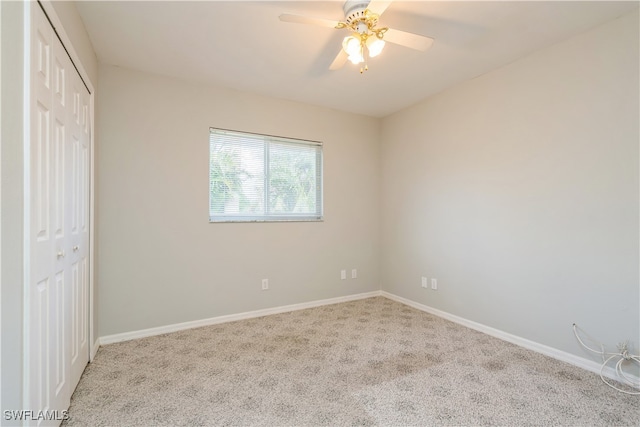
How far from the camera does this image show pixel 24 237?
115cm

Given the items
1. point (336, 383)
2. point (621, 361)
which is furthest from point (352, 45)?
point (621, 361)

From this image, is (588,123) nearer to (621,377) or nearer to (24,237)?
(621,377)

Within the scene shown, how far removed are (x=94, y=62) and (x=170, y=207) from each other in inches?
53.7

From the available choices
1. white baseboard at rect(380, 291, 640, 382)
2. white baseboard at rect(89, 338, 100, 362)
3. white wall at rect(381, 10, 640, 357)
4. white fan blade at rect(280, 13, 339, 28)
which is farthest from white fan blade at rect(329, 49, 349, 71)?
white baseboard at rect(89, 338, 100, 362)

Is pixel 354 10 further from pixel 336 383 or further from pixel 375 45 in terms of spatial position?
pixel 336 383

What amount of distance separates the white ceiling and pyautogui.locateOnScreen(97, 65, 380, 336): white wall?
288mm

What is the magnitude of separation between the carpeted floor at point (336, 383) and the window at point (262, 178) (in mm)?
1325

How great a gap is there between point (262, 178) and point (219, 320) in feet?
5.37

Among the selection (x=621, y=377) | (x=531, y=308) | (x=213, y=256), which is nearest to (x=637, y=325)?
(x=621, y=377)

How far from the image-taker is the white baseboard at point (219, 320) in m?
2.62

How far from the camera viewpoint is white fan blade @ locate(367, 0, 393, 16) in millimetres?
Result: 1595

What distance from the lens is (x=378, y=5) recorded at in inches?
64.4

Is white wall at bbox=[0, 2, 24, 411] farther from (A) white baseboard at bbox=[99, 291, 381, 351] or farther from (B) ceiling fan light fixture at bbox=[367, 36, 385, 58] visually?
(B) ceiling fan light fixture at bbox=[367, 36, 385, 58]

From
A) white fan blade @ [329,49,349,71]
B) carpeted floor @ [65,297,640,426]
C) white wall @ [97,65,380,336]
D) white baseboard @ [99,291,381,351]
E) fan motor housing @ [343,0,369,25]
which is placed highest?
fan motor housing @ [343,0,369,25]
